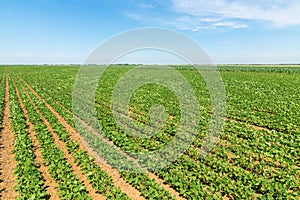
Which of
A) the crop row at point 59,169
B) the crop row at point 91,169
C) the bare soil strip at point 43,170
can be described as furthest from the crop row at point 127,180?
the bare soil strip at point 43,170

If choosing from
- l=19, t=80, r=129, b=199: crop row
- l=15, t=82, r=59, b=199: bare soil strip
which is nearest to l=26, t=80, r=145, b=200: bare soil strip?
l=19, t=80, r=129, b=199: crop row

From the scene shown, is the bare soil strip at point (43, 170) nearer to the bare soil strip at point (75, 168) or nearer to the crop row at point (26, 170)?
the crop row at point (26, 170)

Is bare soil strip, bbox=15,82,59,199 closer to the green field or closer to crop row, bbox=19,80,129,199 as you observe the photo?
the green field

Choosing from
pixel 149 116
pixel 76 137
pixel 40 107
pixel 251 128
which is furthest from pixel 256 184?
pixel 40 107

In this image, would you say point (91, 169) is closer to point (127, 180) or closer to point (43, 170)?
point (127, 180)

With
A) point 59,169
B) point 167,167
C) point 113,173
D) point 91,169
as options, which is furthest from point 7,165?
point 167,167

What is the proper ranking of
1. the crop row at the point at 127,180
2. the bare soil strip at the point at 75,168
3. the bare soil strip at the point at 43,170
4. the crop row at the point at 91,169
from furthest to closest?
the bare soil strip at the point at 43,170 < the bare soil strip at the point at 75,168 < the crop row at the point at 91,169 < the crop row at the point at 127,180

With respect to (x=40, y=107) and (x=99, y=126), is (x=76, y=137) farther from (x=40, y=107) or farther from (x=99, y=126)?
Result: (x=40, y=107)

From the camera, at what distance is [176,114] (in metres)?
14.3

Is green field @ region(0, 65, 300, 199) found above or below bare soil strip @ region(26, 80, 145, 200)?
above

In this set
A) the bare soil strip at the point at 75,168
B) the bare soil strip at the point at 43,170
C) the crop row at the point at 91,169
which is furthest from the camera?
the bare soil strip at the point at 43,170

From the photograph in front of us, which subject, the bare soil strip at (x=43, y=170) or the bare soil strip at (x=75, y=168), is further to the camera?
the bare soil strip at (x=43, y=170)

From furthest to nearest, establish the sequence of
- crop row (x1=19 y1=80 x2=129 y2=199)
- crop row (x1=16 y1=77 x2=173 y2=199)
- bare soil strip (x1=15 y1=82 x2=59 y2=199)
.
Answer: bare soil strip (x1=15 y1=82 x2=59 y2=199)
crop row (x1=19 y1=80 x2=129 y2=199)
crop row (x1=16 y1=77 x2=173 y2=199)

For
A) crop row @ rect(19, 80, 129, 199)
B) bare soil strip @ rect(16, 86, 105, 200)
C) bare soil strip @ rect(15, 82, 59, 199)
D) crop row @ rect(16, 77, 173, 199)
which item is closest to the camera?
crop row @ rect(16, 77, 173, 199)
